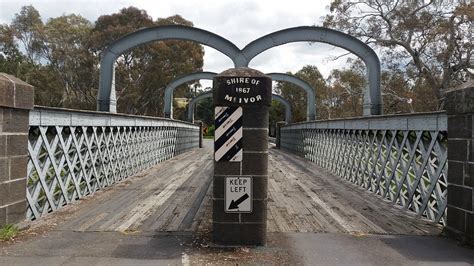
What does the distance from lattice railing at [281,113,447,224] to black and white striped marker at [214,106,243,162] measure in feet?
10.8

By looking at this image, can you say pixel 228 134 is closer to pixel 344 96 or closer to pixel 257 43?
pixel 257 43

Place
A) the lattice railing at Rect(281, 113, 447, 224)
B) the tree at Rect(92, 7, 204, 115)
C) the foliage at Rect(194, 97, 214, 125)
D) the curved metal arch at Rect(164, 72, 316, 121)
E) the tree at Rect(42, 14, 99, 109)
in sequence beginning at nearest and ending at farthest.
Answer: the lattice railing at Rect(281, 113, 447, 224) < the curved metal arch at Rect(164, 72, 316, 121) < the tree at Rect(92, 7, 204, 115) < the tree at Rect(42, 14, 99, 109) < the foliage at Rect(194, 97, 214, 125)

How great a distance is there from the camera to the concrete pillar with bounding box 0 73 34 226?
5802mm

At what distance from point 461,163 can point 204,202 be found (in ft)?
15.2

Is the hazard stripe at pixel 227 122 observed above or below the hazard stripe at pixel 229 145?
above

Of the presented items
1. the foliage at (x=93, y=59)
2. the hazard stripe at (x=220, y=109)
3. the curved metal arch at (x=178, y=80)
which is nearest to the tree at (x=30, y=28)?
the foliage at (x=93, y=59)

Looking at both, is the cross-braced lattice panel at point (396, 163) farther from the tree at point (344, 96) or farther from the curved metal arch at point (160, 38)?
the tree at point (344, 96)

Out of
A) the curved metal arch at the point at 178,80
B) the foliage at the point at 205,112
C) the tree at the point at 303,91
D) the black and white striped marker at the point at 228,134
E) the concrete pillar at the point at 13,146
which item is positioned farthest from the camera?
the foliage at the point at 205,112

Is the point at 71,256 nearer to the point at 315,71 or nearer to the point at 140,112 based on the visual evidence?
the point at 140,112

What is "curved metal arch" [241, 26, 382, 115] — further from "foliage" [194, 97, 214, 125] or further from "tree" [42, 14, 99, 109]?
"foliage" [194, 97, 214, 125]

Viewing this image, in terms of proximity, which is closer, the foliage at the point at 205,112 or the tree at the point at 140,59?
the tree at the point at 140,59

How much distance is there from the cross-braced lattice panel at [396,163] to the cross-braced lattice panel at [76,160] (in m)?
6.03

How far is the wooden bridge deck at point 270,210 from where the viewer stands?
677 centimetres

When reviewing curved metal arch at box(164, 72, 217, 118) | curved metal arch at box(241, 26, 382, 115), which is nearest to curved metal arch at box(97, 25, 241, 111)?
curved metal arch at box(241, 26, 382, 115)
